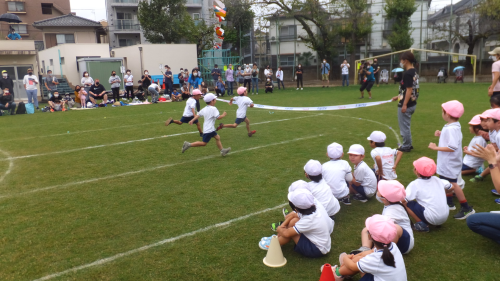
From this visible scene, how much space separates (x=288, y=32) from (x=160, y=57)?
14284mm

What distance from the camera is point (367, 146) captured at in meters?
8.95

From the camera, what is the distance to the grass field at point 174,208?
12.9 feet

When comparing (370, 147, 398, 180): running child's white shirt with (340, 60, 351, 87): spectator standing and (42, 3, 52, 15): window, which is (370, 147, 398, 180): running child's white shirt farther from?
(42, 3, 52, 15): window

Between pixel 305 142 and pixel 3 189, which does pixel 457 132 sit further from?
pixel 3 189

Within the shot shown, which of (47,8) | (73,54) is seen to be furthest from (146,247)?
(47,8)

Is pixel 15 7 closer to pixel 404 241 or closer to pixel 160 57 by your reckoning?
pixel 160 57

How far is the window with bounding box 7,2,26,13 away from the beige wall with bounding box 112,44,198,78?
90.1 feet

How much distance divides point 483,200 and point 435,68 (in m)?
29.0

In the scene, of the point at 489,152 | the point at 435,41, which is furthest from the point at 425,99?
the point at 435,41

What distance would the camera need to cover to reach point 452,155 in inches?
208

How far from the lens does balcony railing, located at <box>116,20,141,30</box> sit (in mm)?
46156

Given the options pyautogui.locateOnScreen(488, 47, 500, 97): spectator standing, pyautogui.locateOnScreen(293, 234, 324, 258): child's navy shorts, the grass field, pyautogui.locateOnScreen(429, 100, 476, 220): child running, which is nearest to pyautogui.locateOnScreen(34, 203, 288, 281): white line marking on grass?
the grass field

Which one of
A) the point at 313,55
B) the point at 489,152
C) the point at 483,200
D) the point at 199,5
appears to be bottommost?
the point at 483,200

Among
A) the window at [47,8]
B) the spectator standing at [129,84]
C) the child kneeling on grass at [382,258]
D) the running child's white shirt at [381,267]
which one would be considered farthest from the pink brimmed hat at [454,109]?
the window at [47,8]
